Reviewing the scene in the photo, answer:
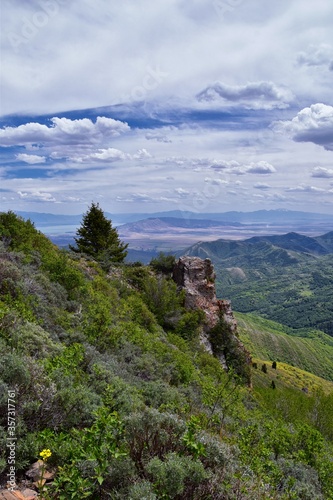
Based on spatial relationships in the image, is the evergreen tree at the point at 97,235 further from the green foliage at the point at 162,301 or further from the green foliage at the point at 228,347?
the green foliage at the point at 228,347

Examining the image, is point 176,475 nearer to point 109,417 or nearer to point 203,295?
point 109,417

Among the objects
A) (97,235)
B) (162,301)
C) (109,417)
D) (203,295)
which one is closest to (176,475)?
(109,417)

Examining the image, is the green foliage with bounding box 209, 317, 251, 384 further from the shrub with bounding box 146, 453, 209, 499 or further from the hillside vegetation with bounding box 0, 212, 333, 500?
the shrub with bounding box 146, 453, 209, 499

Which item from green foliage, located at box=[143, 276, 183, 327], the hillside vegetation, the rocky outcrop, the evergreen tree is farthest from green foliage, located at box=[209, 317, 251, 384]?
the hillside vegetation

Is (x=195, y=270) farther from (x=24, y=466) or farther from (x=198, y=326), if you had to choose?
(x=24, y=466)

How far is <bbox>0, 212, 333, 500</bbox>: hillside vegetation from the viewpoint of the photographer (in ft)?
14.9

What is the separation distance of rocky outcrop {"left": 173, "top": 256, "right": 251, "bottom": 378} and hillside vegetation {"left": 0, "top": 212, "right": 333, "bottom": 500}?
1484cm

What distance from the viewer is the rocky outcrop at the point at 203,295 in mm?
31266

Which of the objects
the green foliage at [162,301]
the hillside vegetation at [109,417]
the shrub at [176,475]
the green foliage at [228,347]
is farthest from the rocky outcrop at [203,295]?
the shrub at [176,475]

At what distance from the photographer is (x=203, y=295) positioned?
32750mm

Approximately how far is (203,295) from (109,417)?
2849 centimetres

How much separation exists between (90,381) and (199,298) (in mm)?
24617

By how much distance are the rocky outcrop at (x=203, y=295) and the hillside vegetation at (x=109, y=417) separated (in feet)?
48.7

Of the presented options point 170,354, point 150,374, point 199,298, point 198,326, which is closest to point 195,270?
point 199,298
